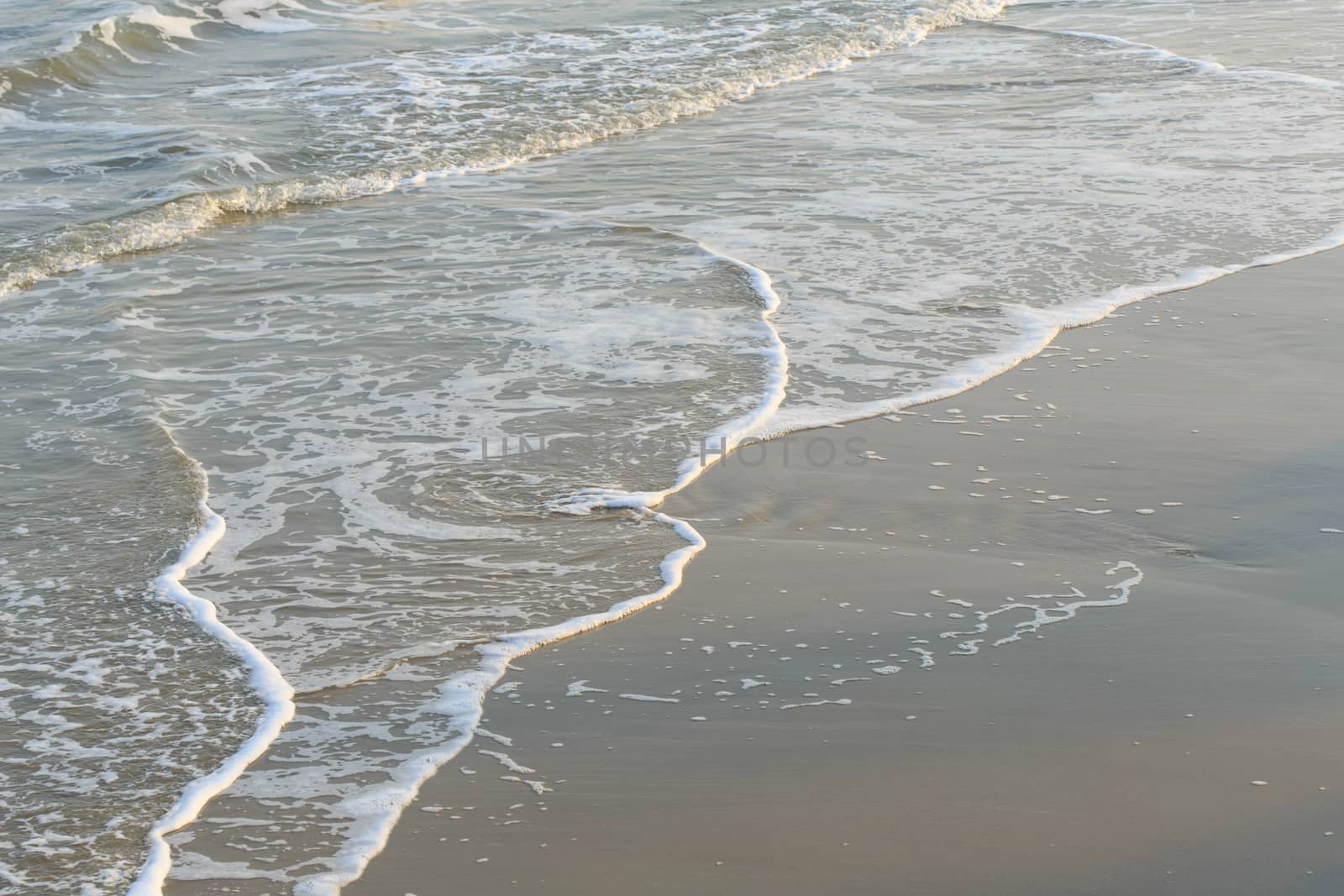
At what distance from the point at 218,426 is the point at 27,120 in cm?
713

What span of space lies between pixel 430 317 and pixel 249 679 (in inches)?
118

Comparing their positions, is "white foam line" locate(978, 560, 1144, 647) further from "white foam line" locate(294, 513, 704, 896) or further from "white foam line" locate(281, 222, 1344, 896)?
"white foam line" locate(294, 513, 704, 896)

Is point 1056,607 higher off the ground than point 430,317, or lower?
lower

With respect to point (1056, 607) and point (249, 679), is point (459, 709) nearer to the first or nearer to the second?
point (249, 679)

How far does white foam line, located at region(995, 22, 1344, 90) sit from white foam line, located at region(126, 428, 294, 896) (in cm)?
961

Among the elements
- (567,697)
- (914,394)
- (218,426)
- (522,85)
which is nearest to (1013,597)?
(567,697)

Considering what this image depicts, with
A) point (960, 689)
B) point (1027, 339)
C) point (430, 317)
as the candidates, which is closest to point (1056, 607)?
point (960, 689)

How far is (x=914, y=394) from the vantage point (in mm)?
5035

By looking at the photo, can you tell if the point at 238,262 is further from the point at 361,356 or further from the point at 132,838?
the point at 132,838

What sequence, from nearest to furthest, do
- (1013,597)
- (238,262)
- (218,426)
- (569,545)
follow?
(1013,597), (569,545), (218,426), (238,262)

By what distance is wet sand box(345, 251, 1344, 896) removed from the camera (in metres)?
2.60

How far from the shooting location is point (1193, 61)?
11.8 m

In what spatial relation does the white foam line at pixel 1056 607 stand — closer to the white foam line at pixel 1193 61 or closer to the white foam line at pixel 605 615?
the white foam line at pixel 605 615

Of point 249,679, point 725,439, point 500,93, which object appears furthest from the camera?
point 500,93
